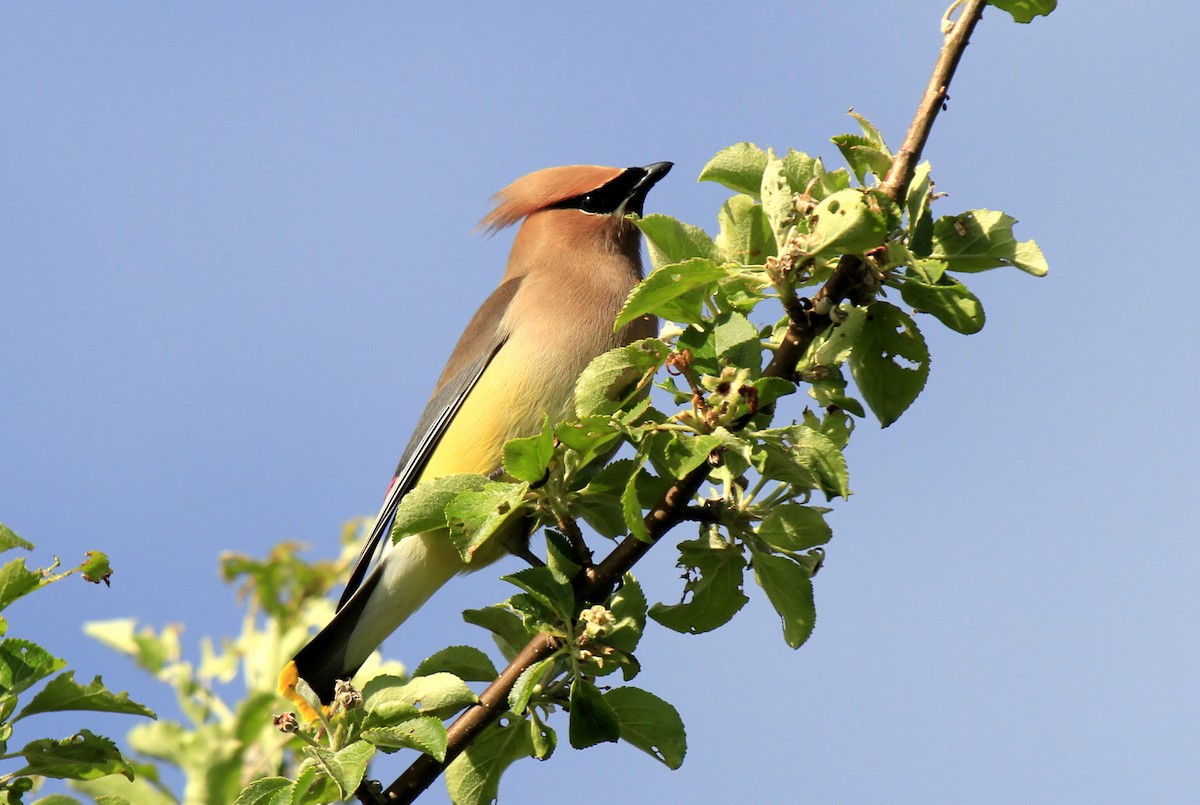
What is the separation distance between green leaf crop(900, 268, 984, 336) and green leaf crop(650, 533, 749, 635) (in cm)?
60

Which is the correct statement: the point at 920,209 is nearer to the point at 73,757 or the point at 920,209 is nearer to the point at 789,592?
the point at 789,592

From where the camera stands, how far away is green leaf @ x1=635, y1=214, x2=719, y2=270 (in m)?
2.59

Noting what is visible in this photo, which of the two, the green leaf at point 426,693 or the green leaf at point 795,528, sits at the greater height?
the green leaf at point 426,693

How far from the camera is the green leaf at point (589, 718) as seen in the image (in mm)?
2594

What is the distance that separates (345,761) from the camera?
240 centimetres

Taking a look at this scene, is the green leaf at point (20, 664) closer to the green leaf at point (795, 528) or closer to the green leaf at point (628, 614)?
the green leaf at point (628, 614)

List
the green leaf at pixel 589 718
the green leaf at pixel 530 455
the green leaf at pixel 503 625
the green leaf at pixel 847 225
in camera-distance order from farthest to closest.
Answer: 1. the green leaf at pixel 503 625
2. the green leaf at pixel 589 718
3. the green leaf at pixel 530 455
4. the green leaf at pixel 847 225

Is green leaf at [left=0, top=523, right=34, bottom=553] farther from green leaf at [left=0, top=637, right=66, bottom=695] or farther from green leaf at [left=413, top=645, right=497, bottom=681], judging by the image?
green leaf at [left=413, top=645, right=497, bottom=681]

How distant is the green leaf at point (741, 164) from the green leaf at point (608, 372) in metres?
0.36

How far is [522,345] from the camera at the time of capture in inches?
172

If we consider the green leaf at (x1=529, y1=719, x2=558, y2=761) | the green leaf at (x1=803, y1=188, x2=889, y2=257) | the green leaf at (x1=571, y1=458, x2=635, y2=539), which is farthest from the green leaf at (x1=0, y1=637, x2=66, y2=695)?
the green leaf at (x1=803, y1=188, x2=889, y2=257)

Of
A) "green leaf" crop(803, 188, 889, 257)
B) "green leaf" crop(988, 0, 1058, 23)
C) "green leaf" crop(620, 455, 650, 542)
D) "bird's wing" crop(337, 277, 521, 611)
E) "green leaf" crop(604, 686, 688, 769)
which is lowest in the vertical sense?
"green leaf" crop(604, 686, 688, 769)

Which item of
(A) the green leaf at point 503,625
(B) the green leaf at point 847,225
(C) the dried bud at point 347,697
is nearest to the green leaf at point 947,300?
(B) the green leaf at point 847,225

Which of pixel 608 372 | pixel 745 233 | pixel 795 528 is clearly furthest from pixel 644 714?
pixel 745 233
